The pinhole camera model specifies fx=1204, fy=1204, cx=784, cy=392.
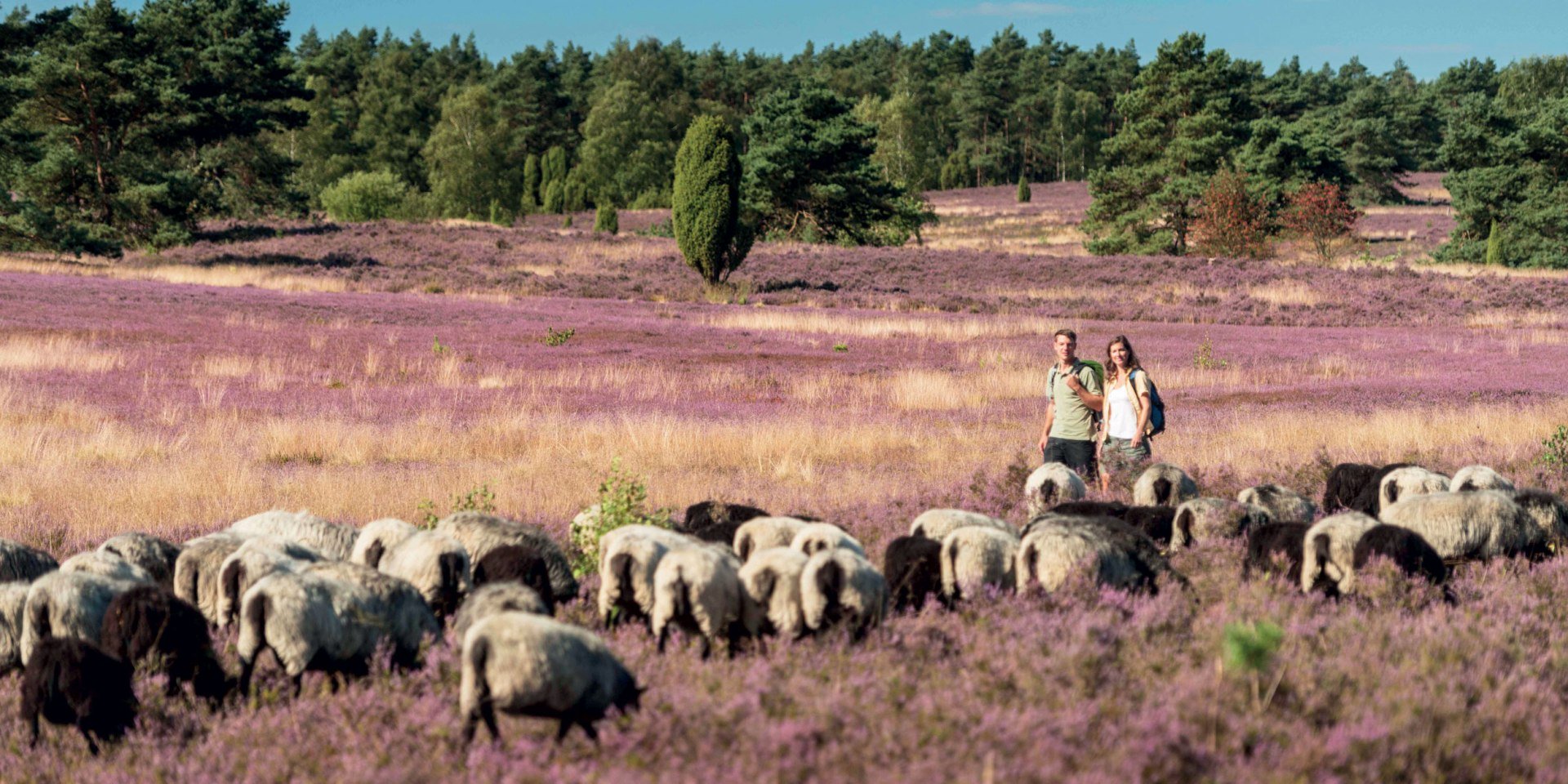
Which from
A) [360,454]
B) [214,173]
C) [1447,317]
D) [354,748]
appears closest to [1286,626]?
[354,748]

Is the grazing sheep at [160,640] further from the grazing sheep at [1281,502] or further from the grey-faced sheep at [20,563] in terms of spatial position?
the grazing sheep at [1281,502]

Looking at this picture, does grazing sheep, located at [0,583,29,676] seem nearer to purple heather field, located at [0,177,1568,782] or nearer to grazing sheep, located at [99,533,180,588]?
purple heather field, located at [0,177,1568,782]

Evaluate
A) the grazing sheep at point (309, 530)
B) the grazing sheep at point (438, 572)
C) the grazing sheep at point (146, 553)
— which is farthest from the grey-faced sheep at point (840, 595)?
the grazing sheep at point (146, 553)

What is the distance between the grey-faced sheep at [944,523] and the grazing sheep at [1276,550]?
158 centimetres

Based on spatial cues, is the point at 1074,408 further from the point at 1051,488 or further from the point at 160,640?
the point at 160,640

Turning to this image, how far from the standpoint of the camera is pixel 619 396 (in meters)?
20.1

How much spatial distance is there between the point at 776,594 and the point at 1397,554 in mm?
3740

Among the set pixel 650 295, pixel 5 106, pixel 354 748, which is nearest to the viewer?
pixel 354 748

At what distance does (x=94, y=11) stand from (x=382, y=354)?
43121 millimetres

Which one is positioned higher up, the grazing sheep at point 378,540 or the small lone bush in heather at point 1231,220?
the small lone bush in heather at point 1231,220

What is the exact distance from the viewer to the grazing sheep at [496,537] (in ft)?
26.5

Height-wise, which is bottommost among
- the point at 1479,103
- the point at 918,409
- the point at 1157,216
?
the point at 918,409

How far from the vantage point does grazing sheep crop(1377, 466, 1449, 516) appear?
1020 centimetres

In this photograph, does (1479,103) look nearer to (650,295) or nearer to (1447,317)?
(1447,317)
